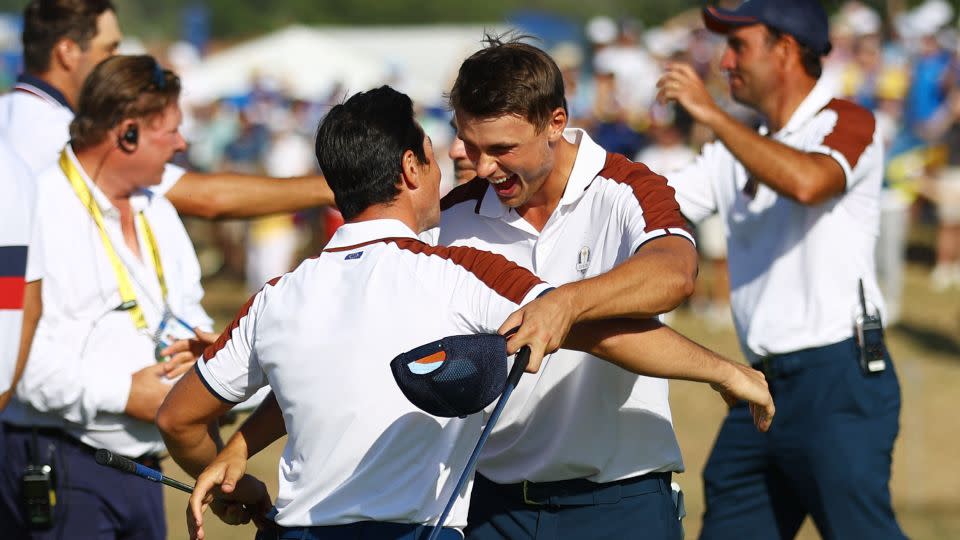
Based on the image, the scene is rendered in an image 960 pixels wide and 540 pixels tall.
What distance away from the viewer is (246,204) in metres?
4.98

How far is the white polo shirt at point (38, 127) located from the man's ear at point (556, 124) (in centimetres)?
172

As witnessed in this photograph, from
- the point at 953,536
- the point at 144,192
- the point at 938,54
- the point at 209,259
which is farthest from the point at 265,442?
the point at 209,259

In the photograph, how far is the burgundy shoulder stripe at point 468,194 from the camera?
13.1ft

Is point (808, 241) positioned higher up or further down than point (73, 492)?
higher up

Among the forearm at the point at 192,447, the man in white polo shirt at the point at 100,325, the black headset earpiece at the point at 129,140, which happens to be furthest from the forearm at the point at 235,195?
the forearm at the point at 192,447

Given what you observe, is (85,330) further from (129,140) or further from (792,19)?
(792,19)

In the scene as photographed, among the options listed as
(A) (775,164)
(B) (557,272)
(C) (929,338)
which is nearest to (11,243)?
(B) (557,272)

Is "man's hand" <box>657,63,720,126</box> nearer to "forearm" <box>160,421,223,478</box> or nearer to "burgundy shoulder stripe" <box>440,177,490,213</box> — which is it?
"burgundy shoulder stripe" <box>440,177,490,213</box>

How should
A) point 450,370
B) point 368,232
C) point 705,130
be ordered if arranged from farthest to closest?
point 705,130 < point 368,232 < point 450,370

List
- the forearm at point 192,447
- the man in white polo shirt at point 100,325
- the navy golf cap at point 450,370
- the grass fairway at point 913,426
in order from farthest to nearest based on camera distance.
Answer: the grass fairway at point 913,426
the man in white polo shirt at point 100,325
the forearm at point 192,447
the navy golf cap at point 450,370

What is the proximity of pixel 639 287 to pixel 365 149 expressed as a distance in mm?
760

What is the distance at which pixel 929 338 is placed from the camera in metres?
13.7

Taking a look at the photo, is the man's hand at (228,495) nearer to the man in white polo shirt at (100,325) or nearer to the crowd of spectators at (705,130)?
the man in white polo shirt at (100,325)

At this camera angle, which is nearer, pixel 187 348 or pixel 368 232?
pixel 368 232
